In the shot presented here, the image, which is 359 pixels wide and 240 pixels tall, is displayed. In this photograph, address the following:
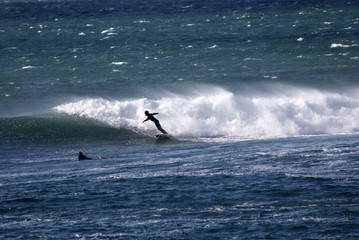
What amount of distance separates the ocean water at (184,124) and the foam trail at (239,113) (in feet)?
0.36

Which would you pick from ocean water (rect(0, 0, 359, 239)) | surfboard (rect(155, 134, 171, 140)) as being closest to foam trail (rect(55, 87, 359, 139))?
ocean water (rect(0, 0, 359, 239))

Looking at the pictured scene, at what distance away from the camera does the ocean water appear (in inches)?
624

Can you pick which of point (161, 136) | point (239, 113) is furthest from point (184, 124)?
point (239, 113)

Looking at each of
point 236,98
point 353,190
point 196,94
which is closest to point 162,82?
point 196,94

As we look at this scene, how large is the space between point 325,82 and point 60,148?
1978 cm

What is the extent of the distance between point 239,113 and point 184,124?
10.4ft

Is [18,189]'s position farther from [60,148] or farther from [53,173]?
[60,148]

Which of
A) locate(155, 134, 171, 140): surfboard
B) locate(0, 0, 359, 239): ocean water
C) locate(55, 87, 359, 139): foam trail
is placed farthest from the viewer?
locate(55, 87, 359, 139): foam trail

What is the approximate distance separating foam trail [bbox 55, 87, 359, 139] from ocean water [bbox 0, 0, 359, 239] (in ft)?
0.36

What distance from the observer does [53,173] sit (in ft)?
69.6

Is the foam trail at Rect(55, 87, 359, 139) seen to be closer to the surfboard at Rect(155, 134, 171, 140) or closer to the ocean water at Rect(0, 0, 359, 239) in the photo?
the ocean water at Rect(0, 0, 359, 239)

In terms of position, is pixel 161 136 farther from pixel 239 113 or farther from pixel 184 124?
pixel 239 113

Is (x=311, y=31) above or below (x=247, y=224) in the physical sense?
above

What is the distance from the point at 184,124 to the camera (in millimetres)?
30328
